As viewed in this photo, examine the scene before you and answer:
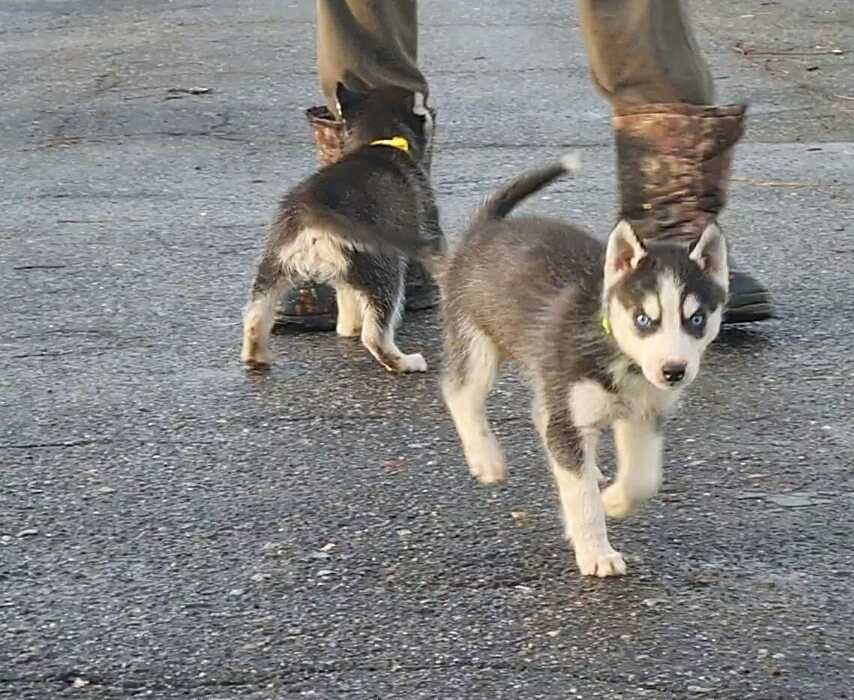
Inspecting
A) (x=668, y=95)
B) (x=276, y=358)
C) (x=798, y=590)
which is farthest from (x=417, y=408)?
(x=798, y=590)

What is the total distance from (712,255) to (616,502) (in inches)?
22.8

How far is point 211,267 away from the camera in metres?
6.25

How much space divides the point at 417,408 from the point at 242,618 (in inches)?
57.4

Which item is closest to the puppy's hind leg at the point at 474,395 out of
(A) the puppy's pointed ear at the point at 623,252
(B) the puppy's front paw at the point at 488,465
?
(B) the puppy's front paw at the point at 488,465

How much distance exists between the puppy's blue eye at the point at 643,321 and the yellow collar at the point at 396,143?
2172mm

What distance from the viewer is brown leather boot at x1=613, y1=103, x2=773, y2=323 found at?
5.01m

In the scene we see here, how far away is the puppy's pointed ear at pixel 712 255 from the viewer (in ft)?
12.1

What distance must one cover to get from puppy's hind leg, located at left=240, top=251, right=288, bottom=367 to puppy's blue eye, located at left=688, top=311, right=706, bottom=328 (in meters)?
1.89

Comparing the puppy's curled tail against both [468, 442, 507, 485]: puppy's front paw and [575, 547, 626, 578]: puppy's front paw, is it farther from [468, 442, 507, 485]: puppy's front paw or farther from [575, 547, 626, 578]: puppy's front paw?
[575, 547, 626, 578]: puppy's front paw

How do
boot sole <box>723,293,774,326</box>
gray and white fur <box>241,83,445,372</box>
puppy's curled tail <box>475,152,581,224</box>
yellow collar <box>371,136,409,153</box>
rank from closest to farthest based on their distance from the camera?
1. puppy's curled tail <box>475,152,581,224</box>
2. gray and white fur <box>241,83,445,372</box>
3. boot sole <box>723,293,774,326</box>
4. yellow collar <box>371,136,409,153</box>

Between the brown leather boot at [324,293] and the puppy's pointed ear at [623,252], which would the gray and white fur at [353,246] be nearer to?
the brown leather boot at [324,293]

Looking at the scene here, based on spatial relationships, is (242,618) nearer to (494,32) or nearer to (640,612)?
(640,612)

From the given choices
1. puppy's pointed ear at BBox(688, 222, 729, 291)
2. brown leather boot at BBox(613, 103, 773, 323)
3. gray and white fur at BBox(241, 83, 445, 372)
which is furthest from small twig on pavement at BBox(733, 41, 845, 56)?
puppy's pointed ear at BBox(688, 222, 729, 291)

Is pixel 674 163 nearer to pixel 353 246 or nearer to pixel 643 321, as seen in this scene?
pixel 353 246
